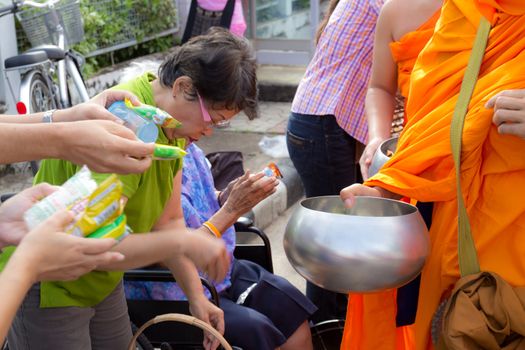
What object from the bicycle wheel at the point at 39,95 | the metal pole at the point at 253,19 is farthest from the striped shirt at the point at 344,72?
the metal pole at the point at 253,19

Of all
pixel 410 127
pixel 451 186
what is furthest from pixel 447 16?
pixel 451 186

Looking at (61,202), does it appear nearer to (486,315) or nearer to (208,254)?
(208,254)

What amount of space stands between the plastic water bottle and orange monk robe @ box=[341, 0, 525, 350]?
1.91 ft

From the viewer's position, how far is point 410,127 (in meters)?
1.92

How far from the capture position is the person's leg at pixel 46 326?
2012 millimetres

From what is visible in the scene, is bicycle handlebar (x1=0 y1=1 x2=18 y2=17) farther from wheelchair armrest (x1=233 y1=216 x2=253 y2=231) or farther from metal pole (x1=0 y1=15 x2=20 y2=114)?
wheelchair armrest (x1=233 y1=216 x2=253 y2=231)

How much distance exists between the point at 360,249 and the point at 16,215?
2.48 ft

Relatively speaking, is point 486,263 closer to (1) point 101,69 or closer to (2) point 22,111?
(2) point 22,111

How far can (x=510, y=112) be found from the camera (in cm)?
164

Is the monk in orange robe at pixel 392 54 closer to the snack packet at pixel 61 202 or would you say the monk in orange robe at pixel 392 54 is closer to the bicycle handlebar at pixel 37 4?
the snack packet at pixel 61 202

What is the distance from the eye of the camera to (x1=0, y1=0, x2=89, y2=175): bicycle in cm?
455

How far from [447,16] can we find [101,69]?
5173 mm

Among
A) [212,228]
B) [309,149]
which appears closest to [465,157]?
[212,228]

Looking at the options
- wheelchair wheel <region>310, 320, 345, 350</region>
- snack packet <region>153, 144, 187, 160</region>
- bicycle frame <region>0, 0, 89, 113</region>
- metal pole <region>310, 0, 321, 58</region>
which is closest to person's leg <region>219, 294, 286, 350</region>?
wheelchair wheel <region>310, 320, 345, 350</region>
